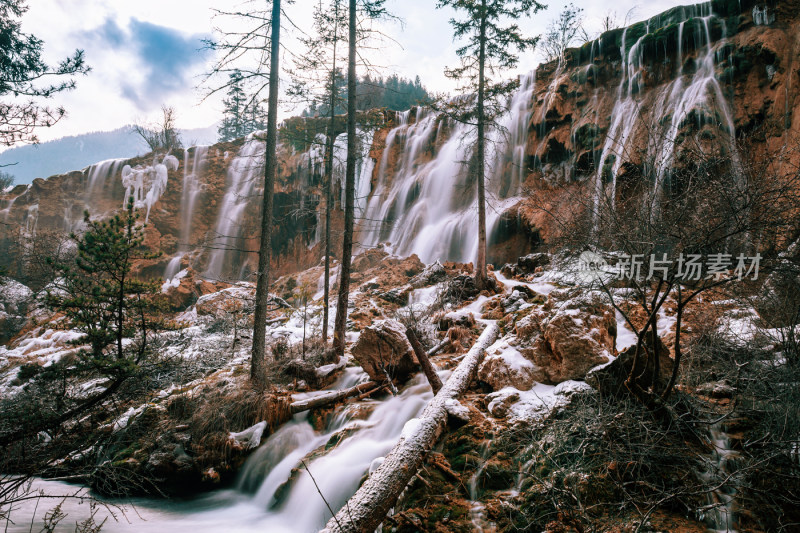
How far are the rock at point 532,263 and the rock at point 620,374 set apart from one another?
789 cm

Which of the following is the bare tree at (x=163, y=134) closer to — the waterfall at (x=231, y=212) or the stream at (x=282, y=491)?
the waterfall at (x=231, y=212)

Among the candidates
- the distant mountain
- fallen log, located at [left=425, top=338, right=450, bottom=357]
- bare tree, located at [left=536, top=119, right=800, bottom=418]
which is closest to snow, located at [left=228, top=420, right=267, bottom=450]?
fallen log, located at [left=425, top=338, right=450, bottom=357]

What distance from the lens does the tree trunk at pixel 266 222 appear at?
6434 mm

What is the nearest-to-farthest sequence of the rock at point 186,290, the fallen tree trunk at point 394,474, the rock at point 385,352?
the fallen tree trunk at point 394,474, the rock at point 385,352, the rock at point 186,290

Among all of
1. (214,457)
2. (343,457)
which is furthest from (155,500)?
(343,457)

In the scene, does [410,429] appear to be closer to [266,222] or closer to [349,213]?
[266,222]

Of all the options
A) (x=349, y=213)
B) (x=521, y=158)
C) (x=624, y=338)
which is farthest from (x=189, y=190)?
(x=624, y=338)

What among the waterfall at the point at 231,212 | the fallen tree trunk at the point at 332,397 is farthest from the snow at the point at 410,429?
the waterfall at the point at 231,212

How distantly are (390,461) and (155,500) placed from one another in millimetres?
4342

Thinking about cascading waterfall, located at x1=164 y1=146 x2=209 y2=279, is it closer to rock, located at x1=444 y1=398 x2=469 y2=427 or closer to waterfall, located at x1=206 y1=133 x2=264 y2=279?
waterfall, located at x1=206 y1=133 x2=264 y2=279

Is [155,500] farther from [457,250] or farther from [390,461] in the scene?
[457,250]

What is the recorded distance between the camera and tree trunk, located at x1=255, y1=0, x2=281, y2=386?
21.1 feet

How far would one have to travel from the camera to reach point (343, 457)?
15.3 feet

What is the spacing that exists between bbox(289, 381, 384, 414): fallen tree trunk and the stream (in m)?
0.27
